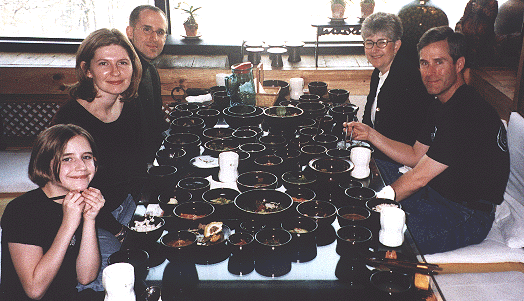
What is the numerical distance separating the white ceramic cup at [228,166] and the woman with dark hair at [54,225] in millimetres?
578

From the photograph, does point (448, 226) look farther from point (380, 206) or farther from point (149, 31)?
point (149, 31)

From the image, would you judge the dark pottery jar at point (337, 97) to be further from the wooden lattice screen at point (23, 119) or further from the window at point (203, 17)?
the wooden lattice screen at point (23, 119)

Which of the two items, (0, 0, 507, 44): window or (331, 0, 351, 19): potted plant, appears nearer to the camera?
(331, 0, 351, 19): potted plant

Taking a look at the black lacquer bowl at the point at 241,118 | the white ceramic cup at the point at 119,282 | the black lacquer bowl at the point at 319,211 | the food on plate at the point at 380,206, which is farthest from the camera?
the black lacquer bowl at the point at 241,118

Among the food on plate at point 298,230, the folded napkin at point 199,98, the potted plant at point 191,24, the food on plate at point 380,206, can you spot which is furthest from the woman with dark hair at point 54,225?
the potted plant at point 191,24

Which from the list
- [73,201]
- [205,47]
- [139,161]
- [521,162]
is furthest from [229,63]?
[73,201]

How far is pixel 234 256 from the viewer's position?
60.4 inches

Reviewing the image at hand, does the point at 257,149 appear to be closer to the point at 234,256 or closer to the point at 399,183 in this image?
the point at 399,183

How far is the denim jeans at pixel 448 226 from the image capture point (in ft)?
7.46

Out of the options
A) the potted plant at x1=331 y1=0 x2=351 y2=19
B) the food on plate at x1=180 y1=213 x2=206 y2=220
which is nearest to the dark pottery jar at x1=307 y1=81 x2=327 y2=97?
the potted plant at x1=331 y1=0 x2=351 y2=19

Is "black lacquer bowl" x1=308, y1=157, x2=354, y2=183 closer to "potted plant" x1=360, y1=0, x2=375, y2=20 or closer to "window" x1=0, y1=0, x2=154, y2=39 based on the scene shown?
"potted plant" x1=360, y1=0, x2=375, y2=20

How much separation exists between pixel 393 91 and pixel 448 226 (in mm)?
1136

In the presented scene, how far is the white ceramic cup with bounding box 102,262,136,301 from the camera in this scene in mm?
1252

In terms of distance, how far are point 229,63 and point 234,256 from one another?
3.74 meters
